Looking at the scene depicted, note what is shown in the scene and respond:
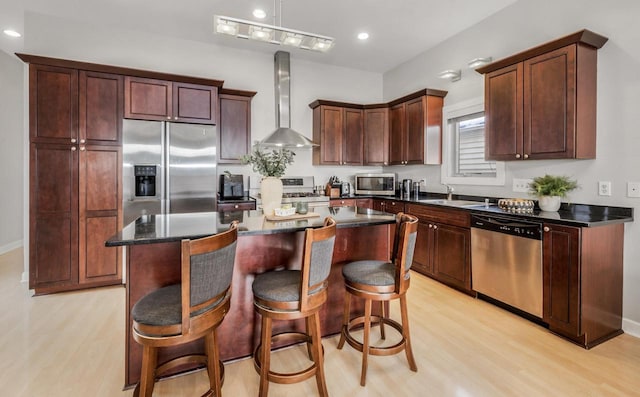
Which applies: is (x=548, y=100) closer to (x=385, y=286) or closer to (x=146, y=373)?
(x=385, y=286)

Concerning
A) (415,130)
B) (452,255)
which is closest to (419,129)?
(415,130)

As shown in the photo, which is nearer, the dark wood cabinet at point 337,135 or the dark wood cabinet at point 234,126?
the dark wood cabinet at point 234,126

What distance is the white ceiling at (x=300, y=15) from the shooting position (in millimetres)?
3383

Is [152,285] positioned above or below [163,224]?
below

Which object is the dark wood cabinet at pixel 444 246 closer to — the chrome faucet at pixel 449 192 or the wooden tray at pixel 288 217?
the chrome faucet at pixel 449 192

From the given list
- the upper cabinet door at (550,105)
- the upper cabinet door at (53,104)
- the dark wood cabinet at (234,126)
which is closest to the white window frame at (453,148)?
the upper cabinet door at (550,105)

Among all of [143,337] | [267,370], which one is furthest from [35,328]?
[267,370]

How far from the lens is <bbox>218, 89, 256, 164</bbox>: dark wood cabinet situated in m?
4.29

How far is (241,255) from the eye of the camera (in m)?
2.06

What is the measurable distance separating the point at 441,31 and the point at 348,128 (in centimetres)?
182

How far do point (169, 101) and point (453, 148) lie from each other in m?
3.73

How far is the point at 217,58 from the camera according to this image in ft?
14.8

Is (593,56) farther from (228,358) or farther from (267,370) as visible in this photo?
(228,358)

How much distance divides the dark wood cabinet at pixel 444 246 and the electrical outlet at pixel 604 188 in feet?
3.49
